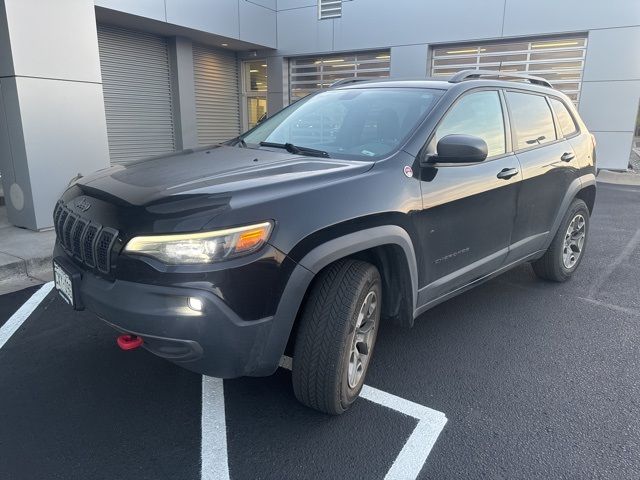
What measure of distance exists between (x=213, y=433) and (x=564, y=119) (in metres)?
4.02

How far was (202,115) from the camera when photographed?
14766 mm

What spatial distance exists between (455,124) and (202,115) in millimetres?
12645

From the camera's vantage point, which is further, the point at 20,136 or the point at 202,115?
the point at 202,115

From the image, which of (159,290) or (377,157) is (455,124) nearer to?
(377,157)

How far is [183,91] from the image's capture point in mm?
13492

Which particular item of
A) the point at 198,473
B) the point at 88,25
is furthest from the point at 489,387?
the point at 88,25

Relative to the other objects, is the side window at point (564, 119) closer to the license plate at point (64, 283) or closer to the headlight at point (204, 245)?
the headlight at point (204, 245)

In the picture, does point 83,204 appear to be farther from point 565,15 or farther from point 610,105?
point 610,105

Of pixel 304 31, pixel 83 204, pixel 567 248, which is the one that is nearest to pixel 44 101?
pixel 83 204

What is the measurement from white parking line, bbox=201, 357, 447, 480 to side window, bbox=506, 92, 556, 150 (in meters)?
2.15

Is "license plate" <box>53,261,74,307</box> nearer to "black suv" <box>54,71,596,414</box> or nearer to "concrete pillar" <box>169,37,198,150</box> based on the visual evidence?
"black suv" <box>54,71,596,414</box>

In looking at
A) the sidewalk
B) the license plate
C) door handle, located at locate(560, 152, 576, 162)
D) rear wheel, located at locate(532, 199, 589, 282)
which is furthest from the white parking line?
the sidewalk

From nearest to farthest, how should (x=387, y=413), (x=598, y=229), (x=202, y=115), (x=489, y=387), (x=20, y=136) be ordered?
1. (x=387, y=413)
2. (x=489, y=387)
3. (x=20, y=136)
4. (x=598, y=229)
5. (x=202, y=115)

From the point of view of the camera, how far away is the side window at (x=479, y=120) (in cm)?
322
